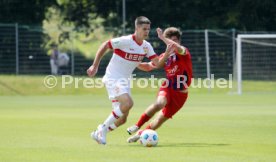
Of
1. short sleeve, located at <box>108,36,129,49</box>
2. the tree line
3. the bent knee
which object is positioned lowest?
the bent knee

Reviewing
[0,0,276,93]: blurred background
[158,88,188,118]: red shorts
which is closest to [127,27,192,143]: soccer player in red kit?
[158,88,188,118]: red shorts

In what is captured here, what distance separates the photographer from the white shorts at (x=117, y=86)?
12.3 m

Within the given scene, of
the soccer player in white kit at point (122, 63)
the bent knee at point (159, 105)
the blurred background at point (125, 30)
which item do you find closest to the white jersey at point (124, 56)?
the soccer player in white kit at point (122, 63)

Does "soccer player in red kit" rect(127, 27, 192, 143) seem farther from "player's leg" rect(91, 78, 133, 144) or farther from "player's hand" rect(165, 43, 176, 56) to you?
"player's leg" rect(91, 78, 133, 144)

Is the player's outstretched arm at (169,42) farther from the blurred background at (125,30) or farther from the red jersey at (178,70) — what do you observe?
the blurred background at (125,30)

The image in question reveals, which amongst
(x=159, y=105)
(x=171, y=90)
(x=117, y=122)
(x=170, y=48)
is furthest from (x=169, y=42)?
(x=117, y=122)

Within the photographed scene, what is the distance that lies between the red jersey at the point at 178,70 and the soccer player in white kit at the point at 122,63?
399 mm

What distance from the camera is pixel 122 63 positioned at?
1255 centimetres

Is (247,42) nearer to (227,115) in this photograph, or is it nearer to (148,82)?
(148,82)

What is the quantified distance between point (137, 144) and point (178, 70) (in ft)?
5.12

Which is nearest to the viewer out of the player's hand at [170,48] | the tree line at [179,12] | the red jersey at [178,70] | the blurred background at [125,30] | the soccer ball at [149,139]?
the soccer ball at [149,139]

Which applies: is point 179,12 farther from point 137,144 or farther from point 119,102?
point 137,144

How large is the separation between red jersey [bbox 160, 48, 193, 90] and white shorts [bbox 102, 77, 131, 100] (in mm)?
916

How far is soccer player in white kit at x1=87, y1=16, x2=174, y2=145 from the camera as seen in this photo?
12305mm
